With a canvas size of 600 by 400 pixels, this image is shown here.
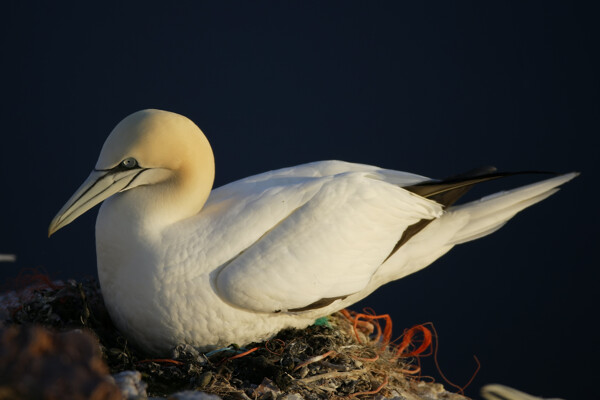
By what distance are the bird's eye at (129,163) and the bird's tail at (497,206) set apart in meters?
1.31

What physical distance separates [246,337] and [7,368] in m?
1.19

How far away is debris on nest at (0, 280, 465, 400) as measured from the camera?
7.88 feet

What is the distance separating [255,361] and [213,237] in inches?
18.0

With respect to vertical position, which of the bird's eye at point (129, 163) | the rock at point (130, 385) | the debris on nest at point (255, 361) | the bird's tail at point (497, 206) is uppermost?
the bird's eye at point (129, 163)

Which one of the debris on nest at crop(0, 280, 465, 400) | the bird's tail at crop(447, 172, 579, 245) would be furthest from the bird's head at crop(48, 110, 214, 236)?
the bird's tail at crop(447, 172, 579, 245)

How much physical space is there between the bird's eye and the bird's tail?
131 cm

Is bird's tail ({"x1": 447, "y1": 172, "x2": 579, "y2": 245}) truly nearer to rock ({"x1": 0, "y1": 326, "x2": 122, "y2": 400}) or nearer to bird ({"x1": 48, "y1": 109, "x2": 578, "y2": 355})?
bird ({"x1": 48, "y1": 109, "x2": 578, "y2": 355})

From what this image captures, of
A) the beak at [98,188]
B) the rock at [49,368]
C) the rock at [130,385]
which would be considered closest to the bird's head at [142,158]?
the beak at [98,188]

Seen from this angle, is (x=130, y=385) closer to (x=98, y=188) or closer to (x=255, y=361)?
(x=255, y=361)

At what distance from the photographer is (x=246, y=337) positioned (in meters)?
2.63

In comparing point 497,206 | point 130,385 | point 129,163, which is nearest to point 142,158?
point 129,163

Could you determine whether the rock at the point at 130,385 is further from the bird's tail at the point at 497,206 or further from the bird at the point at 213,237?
the bird's tail at the point at 497,206

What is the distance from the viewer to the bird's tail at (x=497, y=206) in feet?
9.85

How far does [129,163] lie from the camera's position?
8.25 feet
